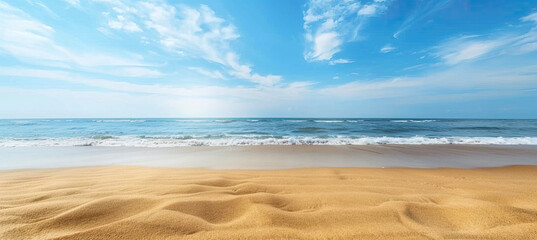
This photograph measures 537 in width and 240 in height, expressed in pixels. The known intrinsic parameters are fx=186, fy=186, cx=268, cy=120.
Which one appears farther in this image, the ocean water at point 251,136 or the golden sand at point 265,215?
the ocean water at point 251,136

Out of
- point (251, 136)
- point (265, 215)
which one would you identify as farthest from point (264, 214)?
point (251, 136)

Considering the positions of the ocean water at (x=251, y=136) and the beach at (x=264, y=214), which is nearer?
the beach at (x=264, y=214)

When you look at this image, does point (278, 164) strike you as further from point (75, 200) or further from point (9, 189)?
point (9, 189)

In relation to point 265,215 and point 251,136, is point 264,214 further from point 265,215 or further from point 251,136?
point 251,136

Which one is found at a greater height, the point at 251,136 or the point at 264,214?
the point at 264,214

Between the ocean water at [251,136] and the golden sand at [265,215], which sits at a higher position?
the golden sand at [265,215]

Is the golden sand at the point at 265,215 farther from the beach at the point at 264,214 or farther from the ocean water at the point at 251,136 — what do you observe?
the ocean water at the point at 251,136

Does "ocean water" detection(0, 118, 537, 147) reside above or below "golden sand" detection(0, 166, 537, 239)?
below

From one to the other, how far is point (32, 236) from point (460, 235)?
10.3 feet

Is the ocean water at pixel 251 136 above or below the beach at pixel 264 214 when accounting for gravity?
below

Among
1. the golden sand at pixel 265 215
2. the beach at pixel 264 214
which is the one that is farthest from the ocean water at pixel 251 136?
the golden sand at pixel 265 215

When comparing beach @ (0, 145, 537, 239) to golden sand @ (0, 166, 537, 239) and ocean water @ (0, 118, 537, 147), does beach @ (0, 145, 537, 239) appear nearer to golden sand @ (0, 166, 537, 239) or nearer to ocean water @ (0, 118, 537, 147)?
golden sand @ (0, 166, 537, 239)

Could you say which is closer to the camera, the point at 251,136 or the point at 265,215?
the point at 265,215

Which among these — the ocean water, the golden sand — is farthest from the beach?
the ocean water
